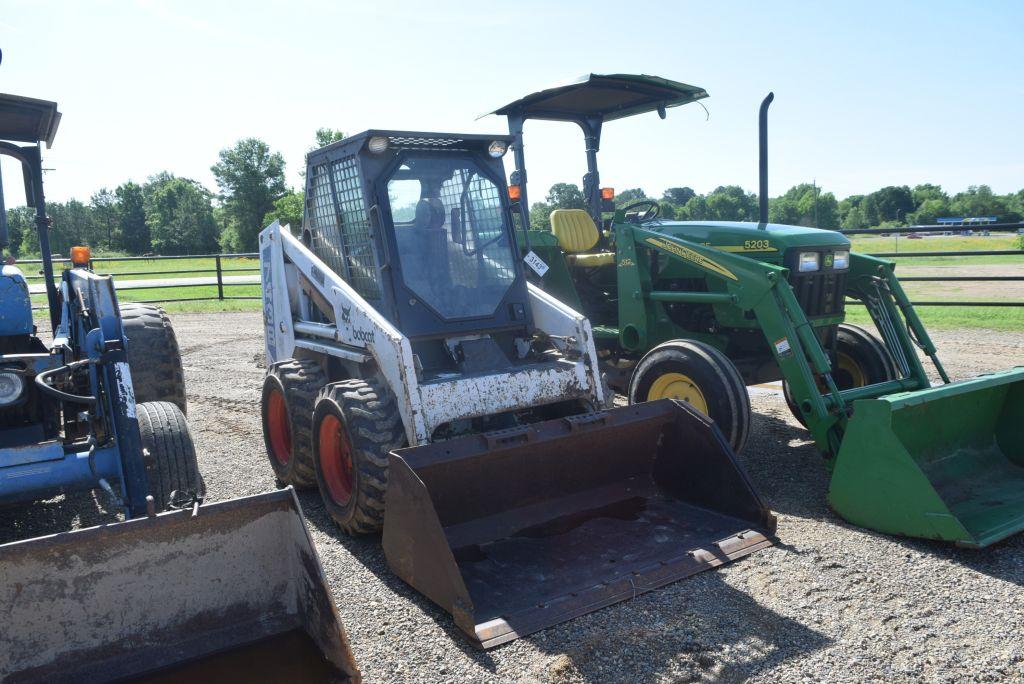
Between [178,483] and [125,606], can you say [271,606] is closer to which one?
[125,606]

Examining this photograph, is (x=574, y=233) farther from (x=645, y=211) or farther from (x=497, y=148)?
(x=497, y=148)

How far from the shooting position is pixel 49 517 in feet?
15.9

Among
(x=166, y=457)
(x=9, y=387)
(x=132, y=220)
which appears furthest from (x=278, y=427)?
(x=132, y=220)

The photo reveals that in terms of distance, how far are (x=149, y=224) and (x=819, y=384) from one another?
288 ft

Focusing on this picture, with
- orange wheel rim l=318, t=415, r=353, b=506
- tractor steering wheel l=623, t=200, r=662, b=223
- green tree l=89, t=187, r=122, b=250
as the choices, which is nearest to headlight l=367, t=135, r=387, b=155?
orange wheel rim l=318, t=415, r=353, b=506

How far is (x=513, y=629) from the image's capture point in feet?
11.0

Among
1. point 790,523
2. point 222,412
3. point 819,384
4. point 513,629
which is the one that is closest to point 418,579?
point 513,629

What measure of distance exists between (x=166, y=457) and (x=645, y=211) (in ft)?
15.2

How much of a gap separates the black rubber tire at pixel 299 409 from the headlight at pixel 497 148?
6.08 ft

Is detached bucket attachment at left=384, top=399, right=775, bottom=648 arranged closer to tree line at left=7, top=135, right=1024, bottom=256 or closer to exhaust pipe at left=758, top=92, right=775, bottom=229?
exhaust pipe at left=758, top=92, right=775, bottom=229

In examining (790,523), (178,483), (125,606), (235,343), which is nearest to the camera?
(125,606)

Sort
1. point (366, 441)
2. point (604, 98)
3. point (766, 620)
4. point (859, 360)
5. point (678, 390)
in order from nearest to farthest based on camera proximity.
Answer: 1. point (766, 620)
2. point (366, 441)
3. point (678, 390)
4. point (859, 360)
5. point (604, 98)

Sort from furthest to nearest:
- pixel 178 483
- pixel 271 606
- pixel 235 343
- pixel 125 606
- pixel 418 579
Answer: pixel 235 343
pixel 178 483
pixel 418 579
pixel 271 606
pixel 125 606

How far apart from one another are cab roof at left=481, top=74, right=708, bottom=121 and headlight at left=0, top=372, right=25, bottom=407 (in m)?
4.58
